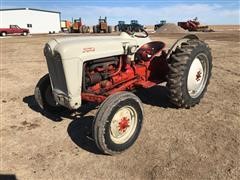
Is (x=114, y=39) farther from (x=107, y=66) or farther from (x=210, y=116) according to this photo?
(x=210, y=116)

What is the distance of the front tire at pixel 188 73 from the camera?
17.9ft

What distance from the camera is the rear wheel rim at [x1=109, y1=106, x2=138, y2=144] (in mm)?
4500

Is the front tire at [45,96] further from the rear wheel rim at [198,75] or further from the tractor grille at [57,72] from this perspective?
the rear wheel rim at [198,75]

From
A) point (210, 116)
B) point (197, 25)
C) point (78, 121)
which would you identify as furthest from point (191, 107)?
point (197, 25)

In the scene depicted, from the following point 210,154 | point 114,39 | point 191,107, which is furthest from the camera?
point 191,107

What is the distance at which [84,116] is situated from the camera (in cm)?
598

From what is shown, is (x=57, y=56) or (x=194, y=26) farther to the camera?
(x=194, y=26)

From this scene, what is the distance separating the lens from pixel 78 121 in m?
5.78

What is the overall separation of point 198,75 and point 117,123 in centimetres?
244

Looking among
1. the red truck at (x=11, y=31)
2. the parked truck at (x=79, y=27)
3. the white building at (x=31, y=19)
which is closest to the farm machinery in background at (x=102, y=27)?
the parked truck at (x=79, y=27)

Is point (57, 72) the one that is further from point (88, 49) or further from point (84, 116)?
point (84, 116)

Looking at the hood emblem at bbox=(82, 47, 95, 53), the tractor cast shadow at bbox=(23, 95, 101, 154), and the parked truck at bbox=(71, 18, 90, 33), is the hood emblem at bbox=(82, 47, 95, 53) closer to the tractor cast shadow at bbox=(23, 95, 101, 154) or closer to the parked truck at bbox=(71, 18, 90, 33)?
the tractor cast shadow at bbox=(23, 95, 101, 154)

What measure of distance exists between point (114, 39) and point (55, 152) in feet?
7.08

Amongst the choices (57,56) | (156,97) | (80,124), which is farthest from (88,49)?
(156,97)
